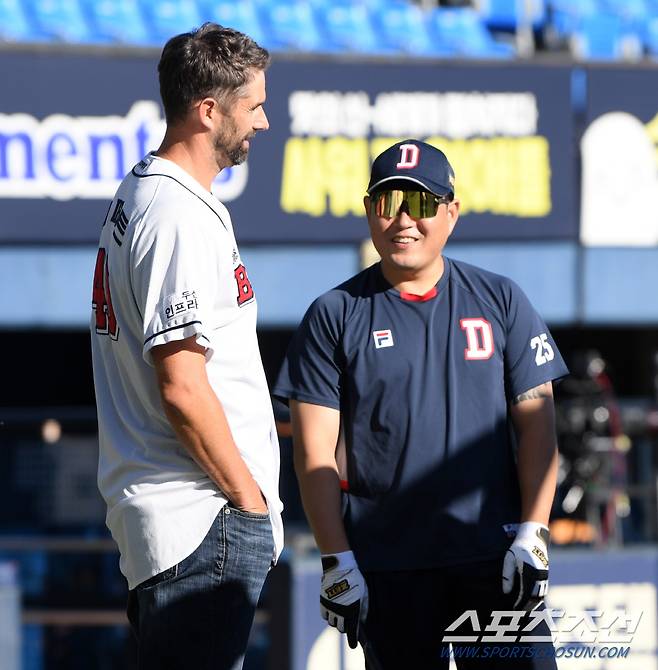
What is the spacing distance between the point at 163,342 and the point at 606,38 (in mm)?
9234

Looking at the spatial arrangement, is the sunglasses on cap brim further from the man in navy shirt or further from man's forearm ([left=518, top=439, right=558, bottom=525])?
man's forearm ([left=518, top=439, right=558, bottom=525])

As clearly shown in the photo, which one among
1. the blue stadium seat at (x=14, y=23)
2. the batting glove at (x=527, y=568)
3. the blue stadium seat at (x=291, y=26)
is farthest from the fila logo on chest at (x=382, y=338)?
the blue stadium seat at (x=14, y=23)

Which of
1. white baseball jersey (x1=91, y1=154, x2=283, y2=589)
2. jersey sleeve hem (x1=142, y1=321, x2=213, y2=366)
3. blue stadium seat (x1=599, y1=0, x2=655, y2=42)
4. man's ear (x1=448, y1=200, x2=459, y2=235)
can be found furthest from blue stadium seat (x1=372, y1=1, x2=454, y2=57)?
jersey sleeve hem (x1=142, y1=321, x2=213, y2=366)

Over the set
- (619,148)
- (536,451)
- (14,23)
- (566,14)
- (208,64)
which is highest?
(566,14)

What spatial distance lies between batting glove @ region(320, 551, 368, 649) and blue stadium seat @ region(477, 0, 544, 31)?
28.9 feet

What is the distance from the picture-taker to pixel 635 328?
43.5ft

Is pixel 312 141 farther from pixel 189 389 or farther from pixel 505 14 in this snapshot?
pixel 189 389

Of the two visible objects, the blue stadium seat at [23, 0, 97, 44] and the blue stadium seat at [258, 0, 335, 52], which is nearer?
the blue stadium seat at [23, 0, 97, 44]

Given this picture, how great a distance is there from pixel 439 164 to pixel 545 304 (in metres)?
7.20

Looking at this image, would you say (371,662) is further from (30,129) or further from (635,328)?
(635,328)

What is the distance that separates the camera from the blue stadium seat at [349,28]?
10.3m

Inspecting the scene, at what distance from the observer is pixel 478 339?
2975 millimetres

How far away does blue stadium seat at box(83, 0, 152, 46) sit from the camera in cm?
998

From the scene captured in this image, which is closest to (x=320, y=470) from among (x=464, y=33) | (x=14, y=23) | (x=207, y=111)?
(x=207, y=111)
